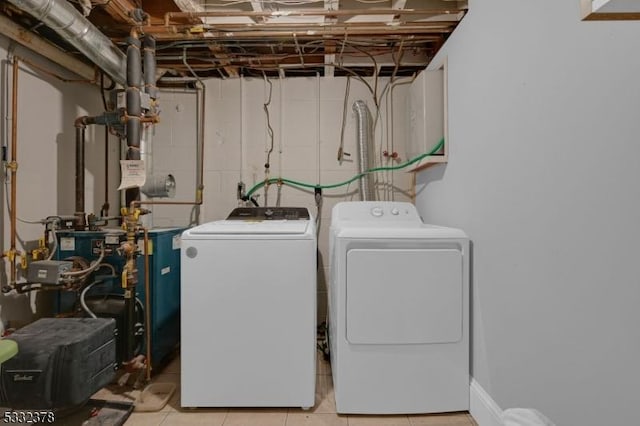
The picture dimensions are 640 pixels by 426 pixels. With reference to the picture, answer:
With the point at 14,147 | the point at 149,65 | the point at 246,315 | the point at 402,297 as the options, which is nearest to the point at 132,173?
the point at 14,147

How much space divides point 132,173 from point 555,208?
2242mm

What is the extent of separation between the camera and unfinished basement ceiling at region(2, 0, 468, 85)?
1950 mm

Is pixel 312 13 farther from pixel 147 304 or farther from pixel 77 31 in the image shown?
pixel 147 304

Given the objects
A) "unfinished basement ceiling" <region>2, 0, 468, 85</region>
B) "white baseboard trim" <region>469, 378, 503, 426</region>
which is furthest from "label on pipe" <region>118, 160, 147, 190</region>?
"white baseboard trim" <region>469, 378, 503, 426</region>

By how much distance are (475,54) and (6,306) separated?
312 centimetres

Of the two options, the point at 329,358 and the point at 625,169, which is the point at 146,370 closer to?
the point at 329,358

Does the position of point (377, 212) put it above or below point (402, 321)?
above

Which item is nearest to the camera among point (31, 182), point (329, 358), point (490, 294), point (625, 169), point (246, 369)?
point (625, 169)

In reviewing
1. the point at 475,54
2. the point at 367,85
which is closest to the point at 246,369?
the point at 475,54

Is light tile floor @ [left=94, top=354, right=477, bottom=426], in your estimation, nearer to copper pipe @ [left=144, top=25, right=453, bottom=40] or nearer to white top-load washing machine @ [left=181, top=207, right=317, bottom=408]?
white top-load washing machine @ [left=181, top=207, right=317, bottom=408]

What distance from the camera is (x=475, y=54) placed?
163 centimetres

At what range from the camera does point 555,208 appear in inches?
41.9

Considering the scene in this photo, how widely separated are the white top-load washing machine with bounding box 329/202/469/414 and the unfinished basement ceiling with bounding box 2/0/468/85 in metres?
1.49

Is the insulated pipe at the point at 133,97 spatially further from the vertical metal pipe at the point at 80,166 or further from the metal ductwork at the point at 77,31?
the vertical metal pipe at the point at 80,166
